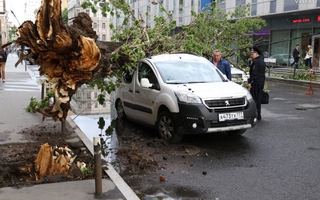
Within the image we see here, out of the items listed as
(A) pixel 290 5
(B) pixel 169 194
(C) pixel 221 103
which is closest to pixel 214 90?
(C) pixel 221 103

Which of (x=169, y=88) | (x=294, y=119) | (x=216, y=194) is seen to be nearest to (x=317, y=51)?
(x=294, y=119)

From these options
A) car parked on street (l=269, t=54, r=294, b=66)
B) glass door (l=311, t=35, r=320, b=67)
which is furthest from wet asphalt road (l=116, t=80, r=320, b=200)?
car parked on street (l=269, t=54, r=294, b=66)

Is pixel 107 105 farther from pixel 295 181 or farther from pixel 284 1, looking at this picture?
pixel 284 1

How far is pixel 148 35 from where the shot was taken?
8648 mm

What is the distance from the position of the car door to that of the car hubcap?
31cm

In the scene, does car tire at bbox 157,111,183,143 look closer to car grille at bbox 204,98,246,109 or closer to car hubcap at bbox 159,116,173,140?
car hubcap at bbox 159,116,173,140

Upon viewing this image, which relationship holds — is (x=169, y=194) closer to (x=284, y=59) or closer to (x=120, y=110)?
(x=120, y=110)

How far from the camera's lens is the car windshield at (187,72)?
7.61 metres

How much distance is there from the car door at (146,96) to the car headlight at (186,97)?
2.10 ft

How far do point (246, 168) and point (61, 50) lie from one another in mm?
3483

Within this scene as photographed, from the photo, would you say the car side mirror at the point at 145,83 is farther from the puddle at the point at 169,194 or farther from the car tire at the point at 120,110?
the puddle at the point at 169,194

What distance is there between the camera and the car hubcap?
7145 millimetres

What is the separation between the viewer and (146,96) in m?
7.82

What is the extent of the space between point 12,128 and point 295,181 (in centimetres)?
611
